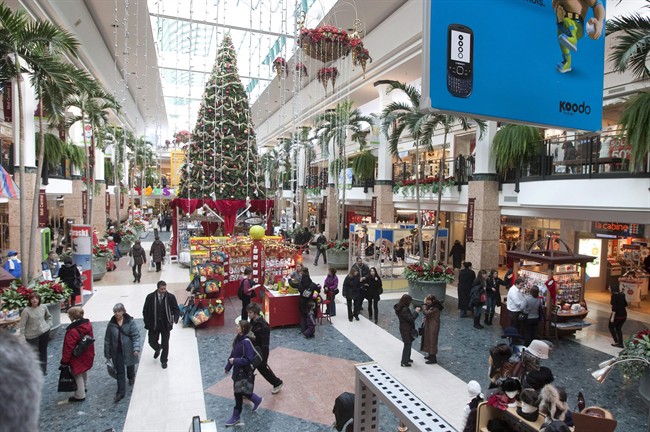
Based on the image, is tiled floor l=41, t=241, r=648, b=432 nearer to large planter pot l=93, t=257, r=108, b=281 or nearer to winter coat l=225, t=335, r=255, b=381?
winter coat l=225, t=335, r=255, b=381

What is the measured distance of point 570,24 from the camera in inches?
122

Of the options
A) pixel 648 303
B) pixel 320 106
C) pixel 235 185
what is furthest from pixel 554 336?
pixel 320 106

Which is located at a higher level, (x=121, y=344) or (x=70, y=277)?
(x=70, y=277)

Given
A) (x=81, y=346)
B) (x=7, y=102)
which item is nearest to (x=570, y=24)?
(x=81, y=346)

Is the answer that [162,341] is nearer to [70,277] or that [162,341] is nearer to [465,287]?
[70,277]

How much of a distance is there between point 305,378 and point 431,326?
2578 millimetres

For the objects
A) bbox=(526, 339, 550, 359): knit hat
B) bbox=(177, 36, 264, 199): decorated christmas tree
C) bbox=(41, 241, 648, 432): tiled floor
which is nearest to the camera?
bbox=(526, 339, 550, 359): knit hat

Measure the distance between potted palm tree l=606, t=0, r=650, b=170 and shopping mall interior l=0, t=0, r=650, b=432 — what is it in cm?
4

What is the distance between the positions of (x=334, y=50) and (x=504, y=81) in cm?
1110

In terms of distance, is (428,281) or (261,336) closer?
(261,336)

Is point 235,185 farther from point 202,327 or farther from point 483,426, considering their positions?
point 483,426

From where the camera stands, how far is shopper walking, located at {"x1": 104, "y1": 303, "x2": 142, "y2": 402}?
6.01 m

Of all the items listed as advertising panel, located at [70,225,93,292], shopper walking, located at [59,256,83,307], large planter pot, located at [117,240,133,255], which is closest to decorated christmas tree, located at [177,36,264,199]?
advertising panel, located at [70,225,93,292]

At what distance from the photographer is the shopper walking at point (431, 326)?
768cm
